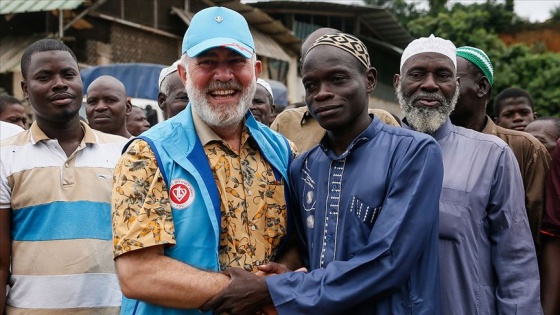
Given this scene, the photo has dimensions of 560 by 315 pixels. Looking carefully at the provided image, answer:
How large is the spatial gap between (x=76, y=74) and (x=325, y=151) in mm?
1634

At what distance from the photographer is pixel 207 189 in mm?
2678

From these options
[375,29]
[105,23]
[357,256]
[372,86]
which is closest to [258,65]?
[372,86]

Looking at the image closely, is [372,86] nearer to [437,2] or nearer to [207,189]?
[207,189]

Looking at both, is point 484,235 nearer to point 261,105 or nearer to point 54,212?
point 54,212

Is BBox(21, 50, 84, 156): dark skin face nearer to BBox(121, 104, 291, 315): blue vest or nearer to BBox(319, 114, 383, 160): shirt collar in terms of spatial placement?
BBox(121, 104, 291, 315): blue vest

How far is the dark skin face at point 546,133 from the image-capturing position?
5.54 meters

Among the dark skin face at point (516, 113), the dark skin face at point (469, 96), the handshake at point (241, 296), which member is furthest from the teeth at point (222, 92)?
the dark skin face at point (516, 113)

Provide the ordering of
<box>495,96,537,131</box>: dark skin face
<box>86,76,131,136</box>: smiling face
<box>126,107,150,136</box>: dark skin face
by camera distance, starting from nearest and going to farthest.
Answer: <box>86,76,131,136</box>: smiling face < <box>495,96,537,131</box>: dark skin face < <box>126,107,150,136</box>: dark skin face

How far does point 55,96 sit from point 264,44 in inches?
519

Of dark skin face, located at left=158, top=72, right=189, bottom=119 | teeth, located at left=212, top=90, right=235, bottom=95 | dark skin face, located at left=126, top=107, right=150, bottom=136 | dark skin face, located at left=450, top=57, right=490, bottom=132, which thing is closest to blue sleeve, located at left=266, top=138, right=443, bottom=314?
teeth, located at left=212, top=90, right=235, bottom=95

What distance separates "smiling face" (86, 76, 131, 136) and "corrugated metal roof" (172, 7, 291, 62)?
950 cm

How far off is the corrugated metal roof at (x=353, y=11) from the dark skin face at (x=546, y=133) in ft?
50.9

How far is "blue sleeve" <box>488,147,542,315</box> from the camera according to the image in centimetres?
292

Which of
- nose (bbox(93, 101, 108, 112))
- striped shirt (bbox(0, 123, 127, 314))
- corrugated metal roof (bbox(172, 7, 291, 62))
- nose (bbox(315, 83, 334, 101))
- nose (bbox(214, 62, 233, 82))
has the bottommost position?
striped shirt (bbox(0, 123, 127, 314))
